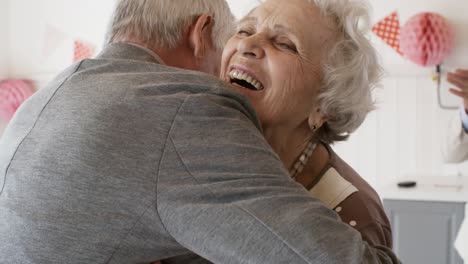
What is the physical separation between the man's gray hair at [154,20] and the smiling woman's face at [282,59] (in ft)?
0.42

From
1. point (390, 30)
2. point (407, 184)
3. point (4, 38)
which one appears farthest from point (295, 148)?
point (4, 38)

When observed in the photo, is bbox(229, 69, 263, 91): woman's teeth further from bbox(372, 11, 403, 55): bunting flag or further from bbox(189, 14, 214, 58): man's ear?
bbox(372, 11, 403, 55): bunting flag

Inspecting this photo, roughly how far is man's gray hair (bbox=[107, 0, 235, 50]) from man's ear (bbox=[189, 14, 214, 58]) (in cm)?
1

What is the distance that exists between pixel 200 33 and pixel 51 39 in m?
3.73

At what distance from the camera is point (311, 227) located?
720 millimetres

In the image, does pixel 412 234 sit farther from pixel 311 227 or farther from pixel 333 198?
pixel 311 227

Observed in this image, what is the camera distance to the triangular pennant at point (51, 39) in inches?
180

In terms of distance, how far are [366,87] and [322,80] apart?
94mm

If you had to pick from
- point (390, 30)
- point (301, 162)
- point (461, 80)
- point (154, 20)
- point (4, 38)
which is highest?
point (154, 20)

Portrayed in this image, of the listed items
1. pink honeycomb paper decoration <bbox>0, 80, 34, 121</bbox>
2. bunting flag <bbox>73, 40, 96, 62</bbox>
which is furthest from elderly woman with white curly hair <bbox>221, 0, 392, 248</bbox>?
pink honeycomb paper decoration <bbox>0, 80, 34, 121</bbox>

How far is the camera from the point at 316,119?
49.8 inches

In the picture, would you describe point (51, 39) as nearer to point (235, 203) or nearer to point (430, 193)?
point (430, 193)

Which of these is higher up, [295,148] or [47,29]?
[295,148]

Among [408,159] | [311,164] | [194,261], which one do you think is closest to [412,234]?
[408,159]
